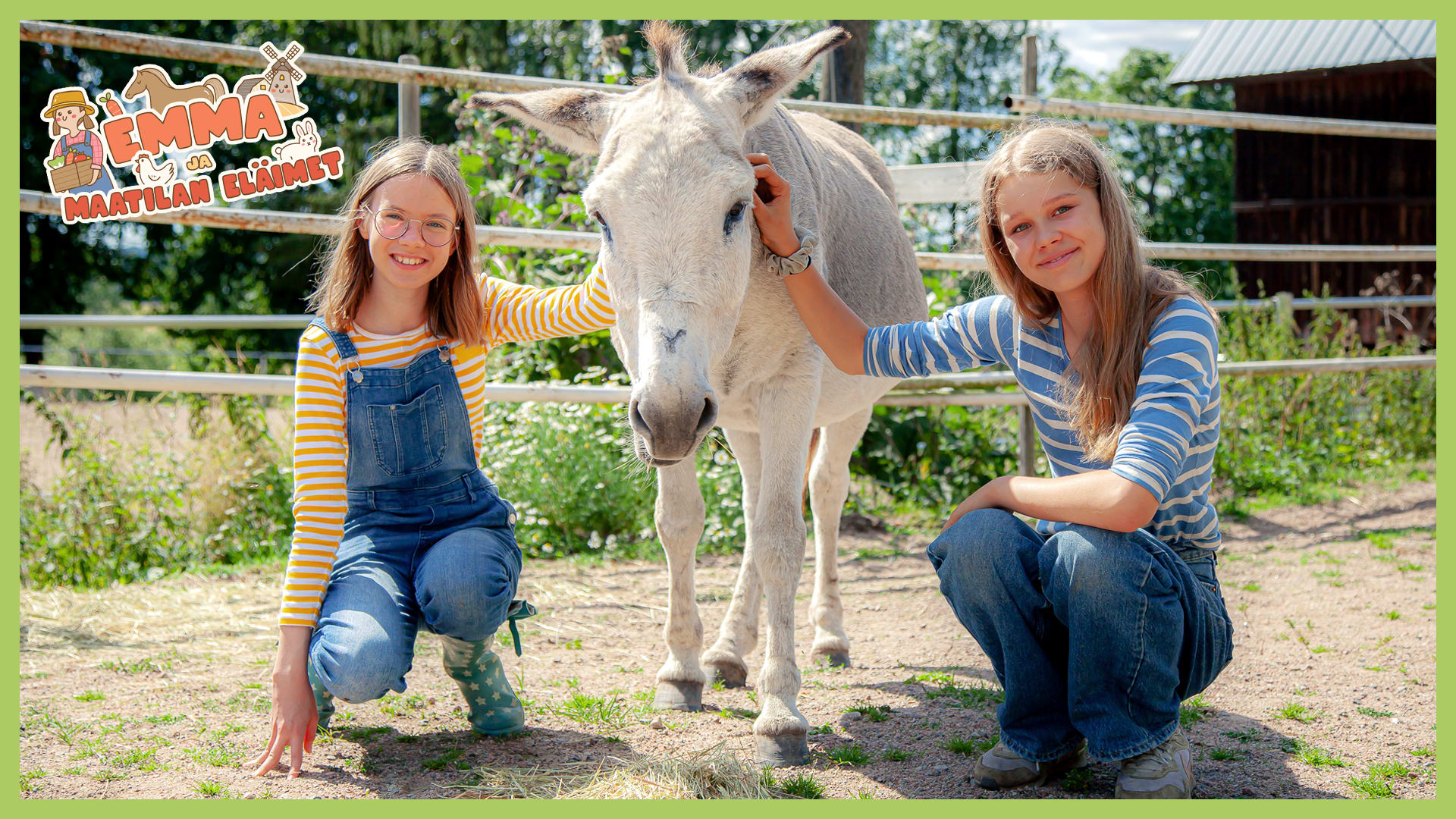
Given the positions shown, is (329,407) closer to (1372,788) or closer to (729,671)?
(729,671)

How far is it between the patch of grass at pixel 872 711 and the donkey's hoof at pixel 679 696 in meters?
0.43

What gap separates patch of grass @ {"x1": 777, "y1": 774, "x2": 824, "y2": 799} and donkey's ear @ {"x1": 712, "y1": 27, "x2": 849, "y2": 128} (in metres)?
1.58

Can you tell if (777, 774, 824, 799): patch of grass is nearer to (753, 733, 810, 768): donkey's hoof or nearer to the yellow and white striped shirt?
(753, 733, 810, 768): donkey's hoof

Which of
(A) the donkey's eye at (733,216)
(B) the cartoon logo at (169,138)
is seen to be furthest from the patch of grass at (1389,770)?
(B) the cartoon logo at (169,138)

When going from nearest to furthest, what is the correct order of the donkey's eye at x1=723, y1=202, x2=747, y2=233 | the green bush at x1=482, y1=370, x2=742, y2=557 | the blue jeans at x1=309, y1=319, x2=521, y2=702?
the donkey's eye at x1=723, y1=202, x2=747, y2=233, the blue jeans at x1=309, y1=319, x2=521, y2=702, the green bush at x1=482, y1=370, x2=742, y2=557

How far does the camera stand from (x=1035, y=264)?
223 centimetres

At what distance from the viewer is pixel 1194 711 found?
287 cm

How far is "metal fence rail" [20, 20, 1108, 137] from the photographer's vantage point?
3.90 m

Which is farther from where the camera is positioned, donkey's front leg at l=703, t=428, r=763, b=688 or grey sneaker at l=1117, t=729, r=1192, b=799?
donkey's front leg at l=703, t=428, r=763, b=688

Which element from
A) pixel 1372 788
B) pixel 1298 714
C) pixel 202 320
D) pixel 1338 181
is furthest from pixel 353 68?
pixel 1338 181

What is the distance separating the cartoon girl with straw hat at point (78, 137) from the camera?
3.94 meters

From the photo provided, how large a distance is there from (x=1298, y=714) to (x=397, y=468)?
2.54 metres

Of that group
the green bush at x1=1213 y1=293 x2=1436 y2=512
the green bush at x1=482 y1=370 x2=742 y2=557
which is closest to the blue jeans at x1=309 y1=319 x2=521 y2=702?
the green bush at x1=482 y1=370 x2=742 y2=557

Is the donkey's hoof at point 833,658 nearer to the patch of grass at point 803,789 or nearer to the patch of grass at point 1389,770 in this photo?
the patch of grass at point 803,789
